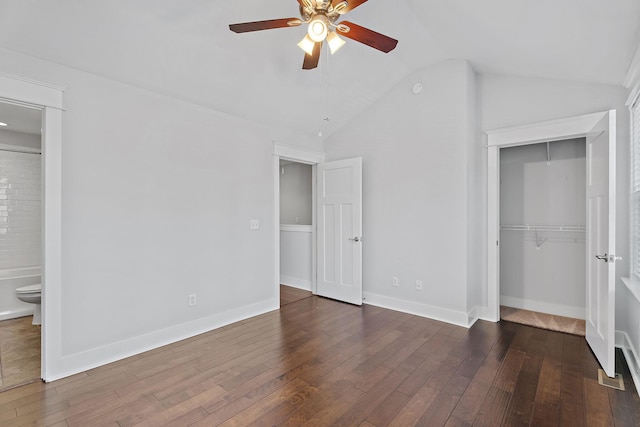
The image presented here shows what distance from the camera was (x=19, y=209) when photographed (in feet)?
13.5

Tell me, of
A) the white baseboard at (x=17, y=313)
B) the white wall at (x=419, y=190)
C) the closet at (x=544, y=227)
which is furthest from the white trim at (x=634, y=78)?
the white baseboard at (x=17, y=313)

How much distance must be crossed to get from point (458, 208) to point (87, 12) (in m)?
3.77

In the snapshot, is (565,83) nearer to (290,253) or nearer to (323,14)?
(323,14)

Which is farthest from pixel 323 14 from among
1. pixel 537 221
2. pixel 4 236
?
pixel 4 236

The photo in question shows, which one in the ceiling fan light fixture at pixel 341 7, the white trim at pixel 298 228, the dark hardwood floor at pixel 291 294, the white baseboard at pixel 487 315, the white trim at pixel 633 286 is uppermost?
the ceiling fan light fixture at pixel 341 7

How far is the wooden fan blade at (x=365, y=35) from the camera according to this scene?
211 centimetres

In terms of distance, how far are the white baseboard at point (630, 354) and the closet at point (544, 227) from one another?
89 cm

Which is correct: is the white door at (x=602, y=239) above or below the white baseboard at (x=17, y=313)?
above

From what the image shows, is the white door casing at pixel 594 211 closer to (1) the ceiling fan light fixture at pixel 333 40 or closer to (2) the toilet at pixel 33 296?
(1) the ceiling fan light fixture at pixel 333 40

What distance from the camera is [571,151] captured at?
390cm

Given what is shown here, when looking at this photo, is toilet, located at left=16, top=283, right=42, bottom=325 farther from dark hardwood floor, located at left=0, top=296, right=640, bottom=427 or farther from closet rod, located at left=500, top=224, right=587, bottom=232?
closet rod, located at left=500, top=224, right=587, bottom=232

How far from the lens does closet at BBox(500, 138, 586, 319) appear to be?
153 inches

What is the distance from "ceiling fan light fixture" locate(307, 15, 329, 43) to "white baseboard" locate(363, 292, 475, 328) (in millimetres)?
3202

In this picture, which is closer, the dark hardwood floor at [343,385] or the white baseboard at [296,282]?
the dark hardwood floor at [343,385]
